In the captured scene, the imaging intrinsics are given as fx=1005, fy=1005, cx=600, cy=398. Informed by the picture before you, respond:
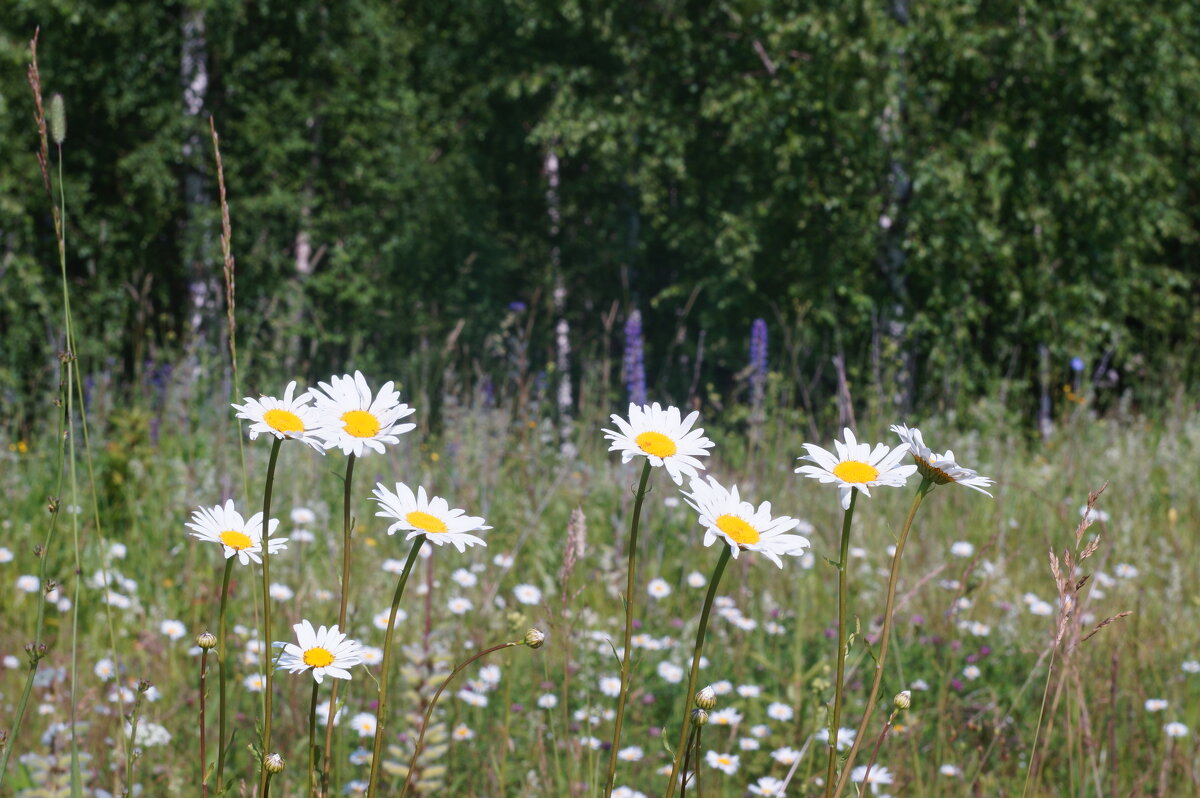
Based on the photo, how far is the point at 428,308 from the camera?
14734mm

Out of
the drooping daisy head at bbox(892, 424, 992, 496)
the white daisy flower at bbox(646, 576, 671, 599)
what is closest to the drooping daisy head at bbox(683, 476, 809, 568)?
the drooping daisy head at bbox(892, 424, 992, 496)

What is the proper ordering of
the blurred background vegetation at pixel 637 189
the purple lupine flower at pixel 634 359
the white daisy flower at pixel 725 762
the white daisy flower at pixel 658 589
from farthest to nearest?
1. the blurred background vegetation at pixel 637 189
2. the purple lupine flower at pixel 634 359
3. the white daisy flower at pixel 658 589
4. the white daisy flower at pixel 725 762

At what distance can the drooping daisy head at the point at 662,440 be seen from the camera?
0.82 metres

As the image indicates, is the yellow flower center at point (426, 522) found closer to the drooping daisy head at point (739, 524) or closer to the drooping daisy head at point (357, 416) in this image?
the drooping daisy head at point (357, 416)

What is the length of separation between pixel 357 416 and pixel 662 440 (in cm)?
26

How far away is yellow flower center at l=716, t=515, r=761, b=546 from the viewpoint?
79 centimetres

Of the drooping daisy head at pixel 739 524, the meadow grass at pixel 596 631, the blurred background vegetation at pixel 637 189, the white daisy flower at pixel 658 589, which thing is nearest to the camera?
the drooping daisy head at pixel 739 524

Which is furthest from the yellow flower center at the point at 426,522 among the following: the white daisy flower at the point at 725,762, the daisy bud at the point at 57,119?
the white daisy flower at the point at 725,762

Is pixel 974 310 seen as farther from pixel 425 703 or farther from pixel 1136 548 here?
pixel 425 703

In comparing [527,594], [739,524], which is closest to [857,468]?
[739,524]

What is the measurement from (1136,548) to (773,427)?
1.91 meters

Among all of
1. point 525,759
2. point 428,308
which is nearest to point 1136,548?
point 525,759

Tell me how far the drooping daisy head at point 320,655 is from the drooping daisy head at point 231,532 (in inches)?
3.1

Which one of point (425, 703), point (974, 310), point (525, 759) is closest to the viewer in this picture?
point (425, 703)
